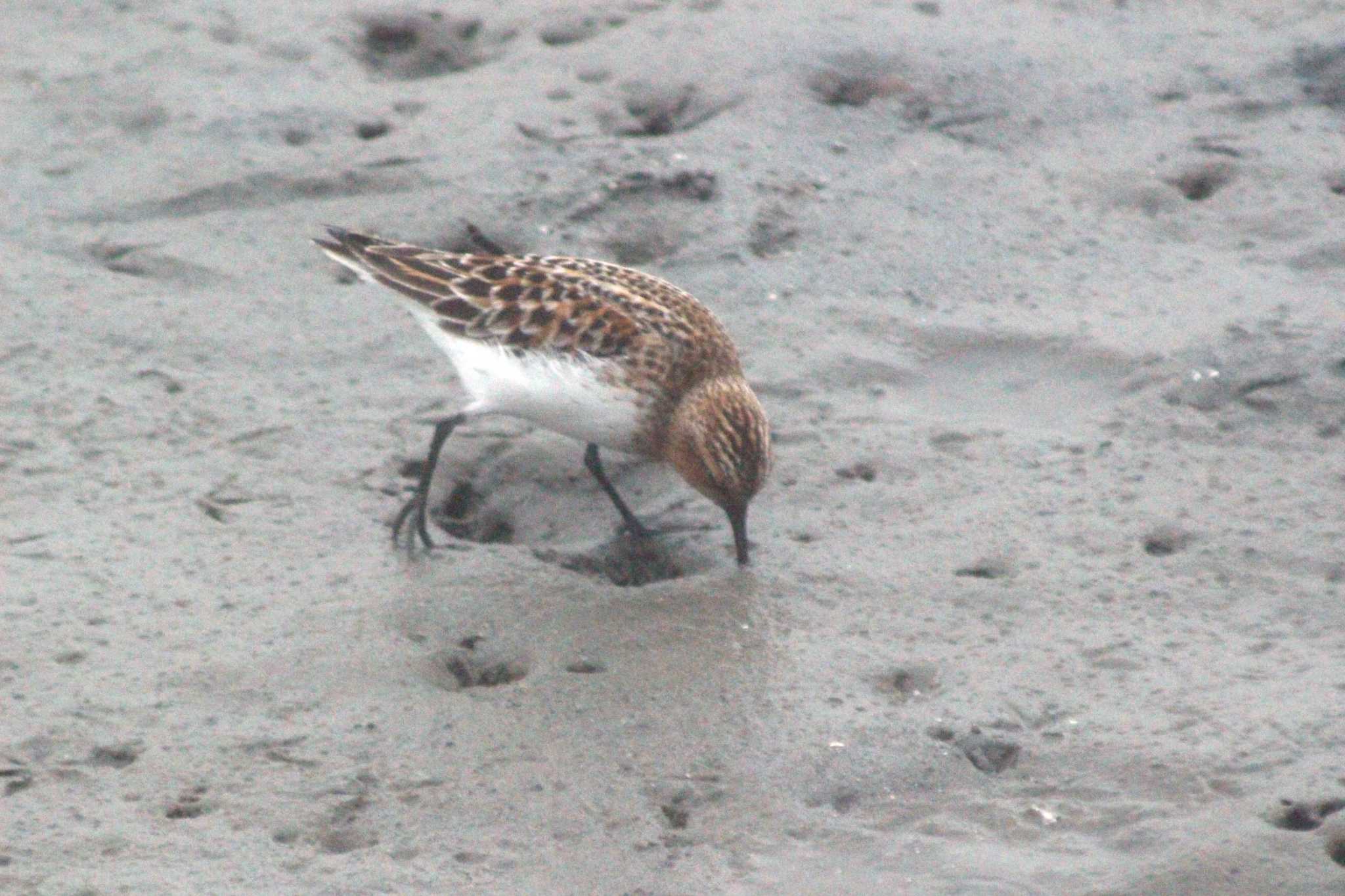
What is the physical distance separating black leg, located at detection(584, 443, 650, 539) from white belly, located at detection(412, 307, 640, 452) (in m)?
0.19

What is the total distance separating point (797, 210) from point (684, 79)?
1.33 m

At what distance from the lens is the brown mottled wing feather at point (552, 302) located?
7473mm

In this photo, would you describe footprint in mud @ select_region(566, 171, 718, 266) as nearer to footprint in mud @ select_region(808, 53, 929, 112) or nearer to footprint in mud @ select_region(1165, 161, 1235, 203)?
footprint in mud @ select_region(808, 53, 929, 112)

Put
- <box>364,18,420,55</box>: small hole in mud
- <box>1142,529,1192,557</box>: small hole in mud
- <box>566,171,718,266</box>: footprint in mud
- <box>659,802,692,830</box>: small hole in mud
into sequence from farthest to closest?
<box>364,18,420,55</box>: small hole in mud
<box>566,171,718,266</box>: footprint in mud
<box>1142,529,1192,557</box>: small hole in mud
<box>659,802,692,830</box>: small hole in mud

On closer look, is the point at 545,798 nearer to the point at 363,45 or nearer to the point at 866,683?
the point at 866,683

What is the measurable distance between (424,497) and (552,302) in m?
0.89

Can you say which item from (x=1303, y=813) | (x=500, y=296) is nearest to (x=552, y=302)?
(x=500, y=296)

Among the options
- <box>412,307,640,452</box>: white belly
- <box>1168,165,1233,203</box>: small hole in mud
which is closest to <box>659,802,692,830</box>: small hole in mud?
<box>412,307,640,452</box>: white belly

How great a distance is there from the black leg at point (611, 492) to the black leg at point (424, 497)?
537mm

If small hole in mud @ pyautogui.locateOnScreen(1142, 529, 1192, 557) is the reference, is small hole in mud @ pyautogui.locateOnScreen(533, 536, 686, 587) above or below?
below

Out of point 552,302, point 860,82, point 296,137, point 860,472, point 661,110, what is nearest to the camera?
point 552,302

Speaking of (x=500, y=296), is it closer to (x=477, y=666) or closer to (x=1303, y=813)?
(x=477, y=666)

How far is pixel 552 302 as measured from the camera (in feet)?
24.9

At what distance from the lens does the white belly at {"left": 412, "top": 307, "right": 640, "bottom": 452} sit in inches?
292
